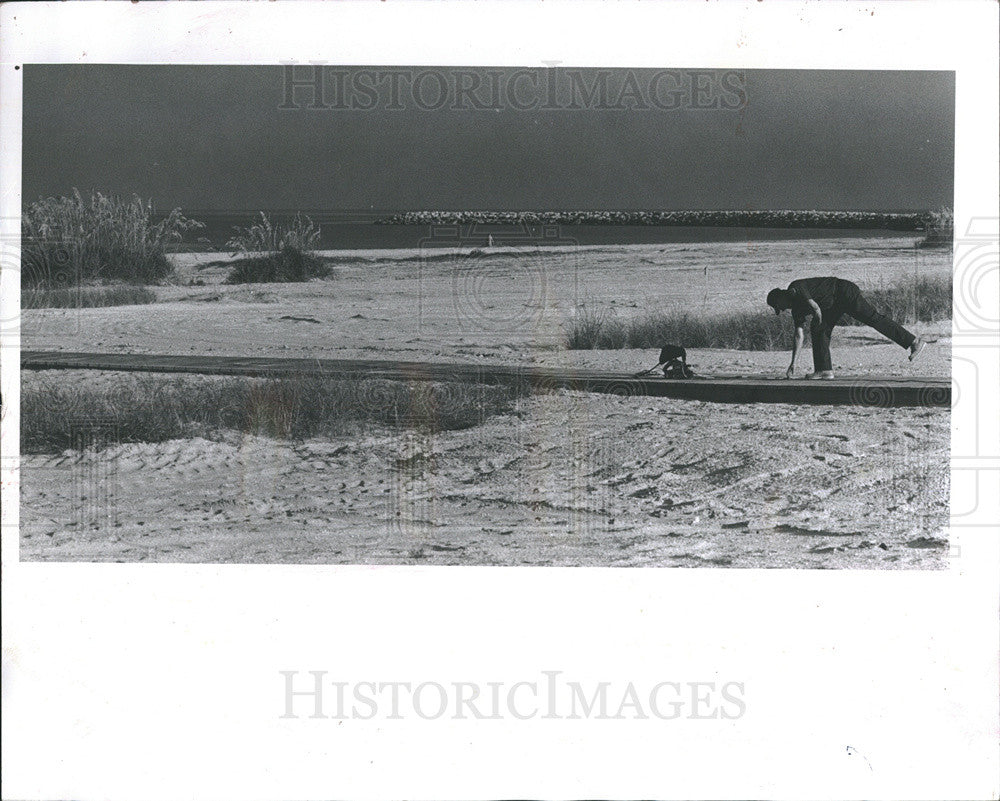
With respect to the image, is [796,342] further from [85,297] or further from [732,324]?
[85,297]

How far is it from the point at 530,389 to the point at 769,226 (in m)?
1.02

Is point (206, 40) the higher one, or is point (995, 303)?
point (206, 40)

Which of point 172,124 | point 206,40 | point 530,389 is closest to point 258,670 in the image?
point 530,389

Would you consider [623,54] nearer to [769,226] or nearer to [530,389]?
[769,226]

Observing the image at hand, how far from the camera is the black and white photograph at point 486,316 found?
337 centimetres

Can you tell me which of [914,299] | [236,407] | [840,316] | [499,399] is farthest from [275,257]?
[914,299]

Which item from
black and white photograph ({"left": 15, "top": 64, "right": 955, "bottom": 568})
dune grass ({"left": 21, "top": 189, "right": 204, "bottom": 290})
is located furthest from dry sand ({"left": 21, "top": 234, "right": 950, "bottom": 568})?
dune grass ({"left": 21, "top": 189, "right": 204, "bottom": 290})

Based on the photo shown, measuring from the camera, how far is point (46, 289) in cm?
345

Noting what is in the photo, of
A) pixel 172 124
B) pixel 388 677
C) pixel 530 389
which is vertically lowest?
pixel 388 677

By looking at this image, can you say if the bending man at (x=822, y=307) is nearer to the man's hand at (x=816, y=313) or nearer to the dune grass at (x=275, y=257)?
the man's hand at (x=816, y=313)

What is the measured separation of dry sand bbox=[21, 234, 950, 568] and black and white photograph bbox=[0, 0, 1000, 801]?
12mm

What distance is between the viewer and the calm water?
344 centimetres

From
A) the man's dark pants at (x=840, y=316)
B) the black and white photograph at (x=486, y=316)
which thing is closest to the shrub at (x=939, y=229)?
the black and white photograph at (x=486, y=316)

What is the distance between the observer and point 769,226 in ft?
11.5
